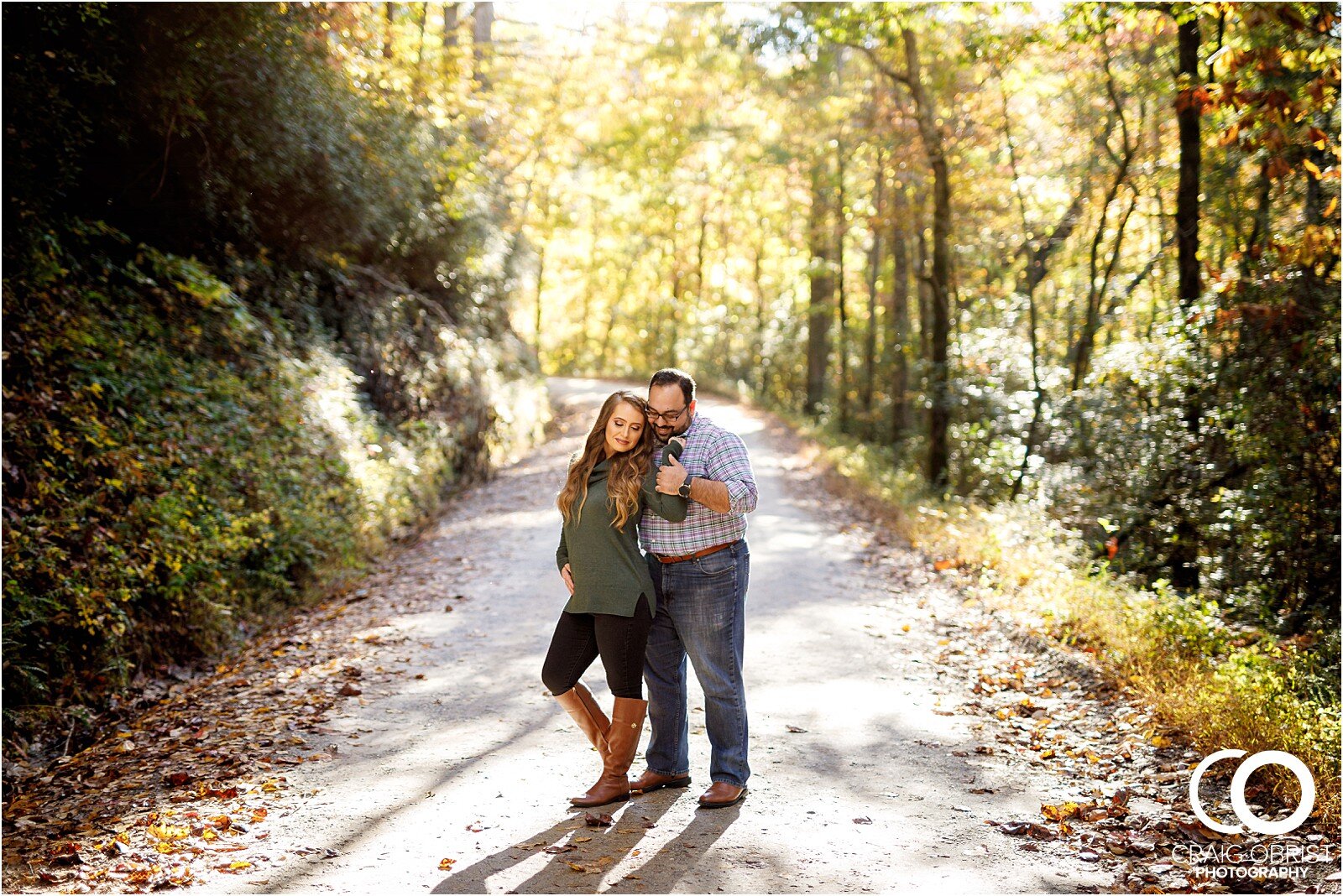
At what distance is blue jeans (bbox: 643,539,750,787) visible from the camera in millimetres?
4887

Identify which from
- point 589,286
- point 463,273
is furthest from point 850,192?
point 589,286

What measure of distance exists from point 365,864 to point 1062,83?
1860 centimetres

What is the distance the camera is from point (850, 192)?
2602 centimetres

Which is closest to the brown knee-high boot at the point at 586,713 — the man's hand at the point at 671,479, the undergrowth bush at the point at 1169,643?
the man's hand at the point at 671,479

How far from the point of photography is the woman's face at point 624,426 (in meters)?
4.70

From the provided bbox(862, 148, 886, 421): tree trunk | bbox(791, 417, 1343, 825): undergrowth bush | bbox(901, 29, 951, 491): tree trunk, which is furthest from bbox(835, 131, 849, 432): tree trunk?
bbox(791, 417, 1343, 825): undergrowth bush

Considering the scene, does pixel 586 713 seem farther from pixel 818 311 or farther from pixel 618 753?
pixel 818 311

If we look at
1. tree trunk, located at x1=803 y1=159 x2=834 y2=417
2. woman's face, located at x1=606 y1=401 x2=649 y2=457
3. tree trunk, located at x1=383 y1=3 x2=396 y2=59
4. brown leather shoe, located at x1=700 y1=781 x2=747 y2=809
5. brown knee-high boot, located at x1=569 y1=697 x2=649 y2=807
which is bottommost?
brown leather shoe, located at x1=700 y1=781 x2=747 y2=809

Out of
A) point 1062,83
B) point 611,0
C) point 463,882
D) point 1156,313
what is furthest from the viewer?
point 611,0

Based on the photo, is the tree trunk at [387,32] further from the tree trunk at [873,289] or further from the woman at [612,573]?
the tree trunk at [873,289]

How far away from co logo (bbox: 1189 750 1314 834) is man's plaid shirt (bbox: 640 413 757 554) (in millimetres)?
2768

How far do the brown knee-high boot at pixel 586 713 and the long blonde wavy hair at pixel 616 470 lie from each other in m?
0.85

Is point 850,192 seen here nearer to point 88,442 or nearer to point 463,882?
point 88,442

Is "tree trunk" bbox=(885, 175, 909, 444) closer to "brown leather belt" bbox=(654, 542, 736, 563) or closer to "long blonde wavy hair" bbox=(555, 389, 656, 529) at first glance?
"brown leather belt" bbox=(654, 542, 736, 563)
